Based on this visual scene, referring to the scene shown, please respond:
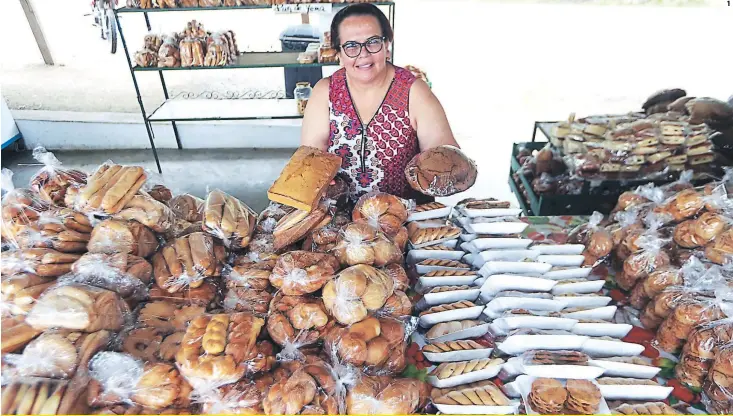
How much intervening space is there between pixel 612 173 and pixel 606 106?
4.36m

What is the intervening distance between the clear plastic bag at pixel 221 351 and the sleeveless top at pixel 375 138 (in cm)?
123

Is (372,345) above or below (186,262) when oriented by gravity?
below

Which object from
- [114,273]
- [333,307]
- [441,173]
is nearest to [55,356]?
[114,273]

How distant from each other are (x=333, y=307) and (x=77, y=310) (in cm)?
59

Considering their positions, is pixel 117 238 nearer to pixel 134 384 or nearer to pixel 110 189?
pixel 110 189

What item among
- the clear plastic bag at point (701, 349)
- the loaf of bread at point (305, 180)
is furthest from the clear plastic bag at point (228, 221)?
the clear plastic bag at point (701, 349)

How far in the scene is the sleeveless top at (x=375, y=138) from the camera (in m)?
2.21

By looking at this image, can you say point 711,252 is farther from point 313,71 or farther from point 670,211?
point 313,71

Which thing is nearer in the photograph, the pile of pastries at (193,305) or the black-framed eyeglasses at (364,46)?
the pile of pastries at (193,305)

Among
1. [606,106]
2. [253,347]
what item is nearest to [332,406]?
[253,347]

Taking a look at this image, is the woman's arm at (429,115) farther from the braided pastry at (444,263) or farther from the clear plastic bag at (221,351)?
the clear plastic bag at (221,351)

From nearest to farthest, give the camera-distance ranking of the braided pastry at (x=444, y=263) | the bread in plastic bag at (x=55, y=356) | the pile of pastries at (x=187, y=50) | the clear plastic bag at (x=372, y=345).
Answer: the bread in plastic bag at (x=55, y=356)
the clear plastic bag at (x=372, y=345)
the braided pastry at (x=444, y=263)
the pile of pastries at (x=187, y=50)

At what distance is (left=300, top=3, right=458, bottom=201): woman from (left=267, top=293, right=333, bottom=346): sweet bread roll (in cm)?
106

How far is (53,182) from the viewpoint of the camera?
1336 millimetres
